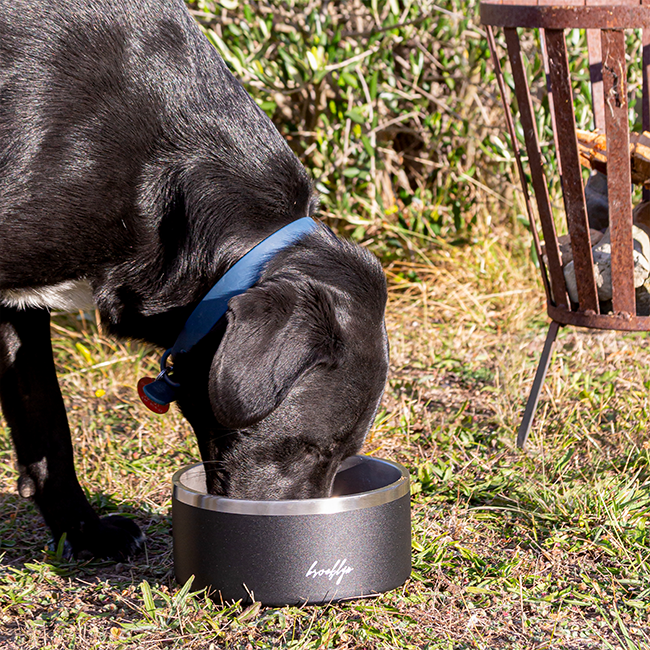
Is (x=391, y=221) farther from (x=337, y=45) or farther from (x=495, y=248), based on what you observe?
(x=337, y=45)

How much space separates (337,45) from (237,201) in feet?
7.80

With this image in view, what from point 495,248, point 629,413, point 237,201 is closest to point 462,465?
point 629,413

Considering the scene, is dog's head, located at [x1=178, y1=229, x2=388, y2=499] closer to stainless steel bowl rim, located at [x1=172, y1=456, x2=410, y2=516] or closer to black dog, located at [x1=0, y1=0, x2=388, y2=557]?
black dog, located at [x1=0, y1=0, x2=388, y2=557]

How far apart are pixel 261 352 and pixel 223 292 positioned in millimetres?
285

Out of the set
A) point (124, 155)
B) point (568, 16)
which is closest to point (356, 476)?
point (124, 155)

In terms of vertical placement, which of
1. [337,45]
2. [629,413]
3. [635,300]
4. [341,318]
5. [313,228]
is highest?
[337,45]

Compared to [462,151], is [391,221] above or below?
below

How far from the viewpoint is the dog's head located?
1.73m

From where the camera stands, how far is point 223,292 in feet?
6.30

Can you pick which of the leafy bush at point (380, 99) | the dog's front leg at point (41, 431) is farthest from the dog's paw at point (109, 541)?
the leafy bush at point (380, 99)

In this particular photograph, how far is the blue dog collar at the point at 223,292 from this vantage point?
1.92 metres

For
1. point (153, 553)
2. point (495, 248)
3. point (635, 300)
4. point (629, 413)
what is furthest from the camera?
point (495, 248)

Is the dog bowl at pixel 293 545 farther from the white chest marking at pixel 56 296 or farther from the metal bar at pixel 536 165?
the metal bar at pixel 536 165

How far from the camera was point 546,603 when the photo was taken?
198 cm
